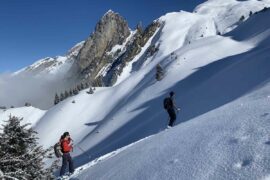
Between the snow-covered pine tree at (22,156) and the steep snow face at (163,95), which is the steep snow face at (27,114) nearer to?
the steep snow face at (163,95)

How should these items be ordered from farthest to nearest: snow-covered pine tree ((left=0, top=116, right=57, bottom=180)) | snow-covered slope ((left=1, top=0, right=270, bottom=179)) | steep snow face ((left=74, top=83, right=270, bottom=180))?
snow-covered pine tree ((left=0, top=116, right=57, bottom=180))
snow-covered slope ((left=1, top=0, right=270, bottom=179))
steep snow face ((left=74, top=83, right=270, bottom=180))

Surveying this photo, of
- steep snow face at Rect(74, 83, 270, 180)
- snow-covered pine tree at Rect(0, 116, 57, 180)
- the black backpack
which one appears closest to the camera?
steep snow face at Rect(74, 83, 270, 180)

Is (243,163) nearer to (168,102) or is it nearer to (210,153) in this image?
(210,153)

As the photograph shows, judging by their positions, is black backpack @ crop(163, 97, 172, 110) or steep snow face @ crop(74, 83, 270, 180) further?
black backpack @ crop(163, 97, 172, 110)

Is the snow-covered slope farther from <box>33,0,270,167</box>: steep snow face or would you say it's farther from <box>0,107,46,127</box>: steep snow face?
<box>0,107,46,127</box>: steep snow face

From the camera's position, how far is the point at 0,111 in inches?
4203

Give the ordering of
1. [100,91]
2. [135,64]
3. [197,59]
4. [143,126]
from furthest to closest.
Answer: [135,64] < [100,91] < [197,59] < [143,126]

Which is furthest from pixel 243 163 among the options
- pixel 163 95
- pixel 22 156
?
pixel 163 95

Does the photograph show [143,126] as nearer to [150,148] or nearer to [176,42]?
[150,148]

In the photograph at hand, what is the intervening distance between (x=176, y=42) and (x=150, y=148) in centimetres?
14365

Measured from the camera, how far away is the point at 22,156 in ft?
39.2

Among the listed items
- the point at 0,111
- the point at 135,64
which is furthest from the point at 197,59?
the point at 135,64

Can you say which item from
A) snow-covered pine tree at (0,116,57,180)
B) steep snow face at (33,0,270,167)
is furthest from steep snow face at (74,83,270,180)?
steep snow face at (33,0,270,167)

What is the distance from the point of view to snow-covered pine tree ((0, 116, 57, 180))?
11.7 meters
